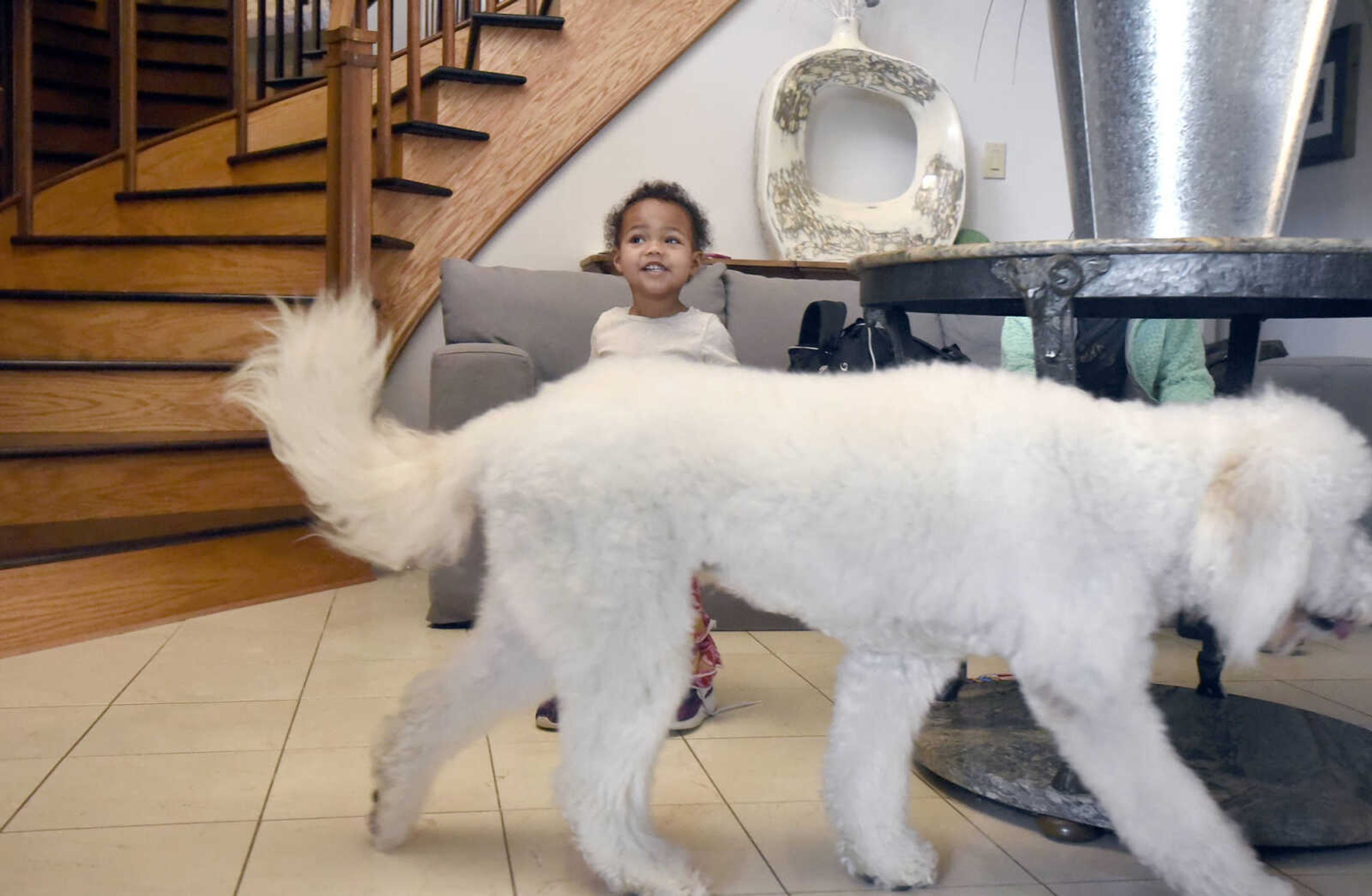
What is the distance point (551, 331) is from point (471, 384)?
54 cm

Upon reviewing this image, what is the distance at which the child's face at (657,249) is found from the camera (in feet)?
6.99

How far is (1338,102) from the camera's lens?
3643 mm

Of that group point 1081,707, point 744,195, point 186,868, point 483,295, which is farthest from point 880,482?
point 744,195

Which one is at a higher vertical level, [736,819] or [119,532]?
[119,532]

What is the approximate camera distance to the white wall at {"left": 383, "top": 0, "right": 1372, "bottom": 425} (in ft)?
12.0

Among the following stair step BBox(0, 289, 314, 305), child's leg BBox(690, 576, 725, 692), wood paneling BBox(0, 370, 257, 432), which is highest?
stair step BBox(0, 289, 314, 305)

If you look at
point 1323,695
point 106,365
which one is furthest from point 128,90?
point 1323,695

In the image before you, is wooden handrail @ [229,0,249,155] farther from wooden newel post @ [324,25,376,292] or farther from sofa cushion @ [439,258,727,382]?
A: sofa cushion @ [439,258,727,382]

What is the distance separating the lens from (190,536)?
267 cm

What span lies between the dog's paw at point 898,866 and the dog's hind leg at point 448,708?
419 mm

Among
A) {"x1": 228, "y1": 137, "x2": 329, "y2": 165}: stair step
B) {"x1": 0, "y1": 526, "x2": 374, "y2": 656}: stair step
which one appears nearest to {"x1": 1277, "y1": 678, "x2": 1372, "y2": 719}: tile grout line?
{"x1": 0, "y1": 526, "x2": 374, "y2": 656}: stair step

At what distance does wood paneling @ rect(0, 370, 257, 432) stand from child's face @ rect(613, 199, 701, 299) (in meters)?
1.34

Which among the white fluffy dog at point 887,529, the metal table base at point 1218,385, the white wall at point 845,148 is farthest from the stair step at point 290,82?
the white fluffy dog at point 887,529

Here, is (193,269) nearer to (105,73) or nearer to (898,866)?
(105,73)
